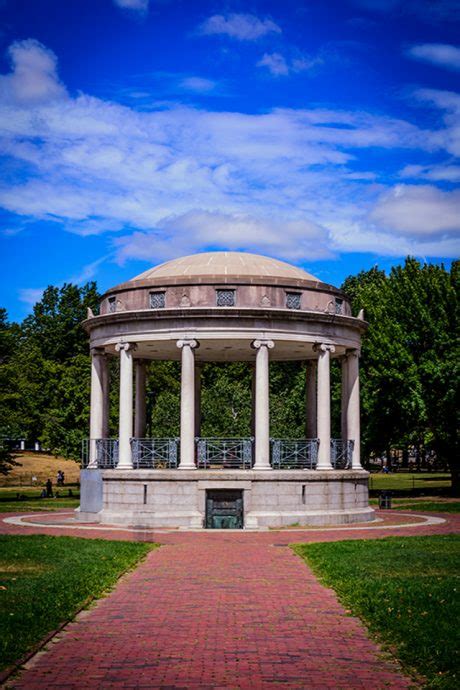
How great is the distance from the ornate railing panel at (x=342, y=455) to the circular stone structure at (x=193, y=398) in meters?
0.07

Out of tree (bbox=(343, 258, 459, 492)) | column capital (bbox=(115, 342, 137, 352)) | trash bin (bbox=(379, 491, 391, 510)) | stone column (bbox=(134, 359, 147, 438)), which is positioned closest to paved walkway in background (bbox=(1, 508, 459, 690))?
column capital (bbox=(115, 342, 137, 352))

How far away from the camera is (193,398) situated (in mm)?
37812

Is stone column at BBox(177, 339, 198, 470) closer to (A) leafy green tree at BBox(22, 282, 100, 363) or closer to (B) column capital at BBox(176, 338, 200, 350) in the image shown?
(B) column capital at BBox(176, 338, 200, 350)

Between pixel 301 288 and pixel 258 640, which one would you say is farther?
pixel 301 288

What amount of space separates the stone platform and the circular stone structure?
42 mm

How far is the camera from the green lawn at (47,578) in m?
14.4

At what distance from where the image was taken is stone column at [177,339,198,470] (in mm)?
37344

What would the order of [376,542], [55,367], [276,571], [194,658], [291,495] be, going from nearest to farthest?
[194,658] → [276,571] → [376,542] → [291,495] → [55,367]

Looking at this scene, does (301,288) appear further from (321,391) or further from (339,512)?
(339,512)

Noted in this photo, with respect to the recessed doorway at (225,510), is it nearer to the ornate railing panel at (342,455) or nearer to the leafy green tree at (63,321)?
the ornate railing panel at (342,455)

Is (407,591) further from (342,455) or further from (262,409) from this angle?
(342,455)

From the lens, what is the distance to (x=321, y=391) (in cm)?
3934

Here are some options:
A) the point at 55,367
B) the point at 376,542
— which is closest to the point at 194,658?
the point at 376,542

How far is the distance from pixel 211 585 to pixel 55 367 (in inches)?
2734
